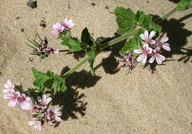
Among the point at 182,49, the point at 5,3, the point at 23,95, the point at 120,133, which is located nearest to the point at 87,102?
the point at 120,133

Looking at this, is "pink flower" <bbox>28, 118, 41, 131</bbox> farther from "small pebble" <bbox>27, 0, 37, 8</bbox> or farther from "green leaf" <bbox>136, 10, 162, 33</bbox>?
"small pebble" <bbox>27, 0, 37, 8</bbox>

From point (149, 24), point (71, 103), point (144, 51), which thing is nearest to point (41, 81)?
point (71, 103)

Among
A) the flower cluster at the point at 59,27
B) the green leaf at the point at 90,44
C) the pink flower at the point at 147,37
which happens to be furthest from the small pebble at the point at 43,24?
the pink flower at the point at 147,37

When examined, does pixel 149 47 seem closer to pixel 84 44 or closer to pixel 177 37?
pixel 84 44

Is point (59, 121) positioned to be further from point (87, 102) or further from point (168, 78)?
point (168, 78)

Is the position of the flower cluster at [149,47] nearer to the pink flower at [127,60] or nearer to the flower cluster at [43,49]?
the pink flower at [127,60]
